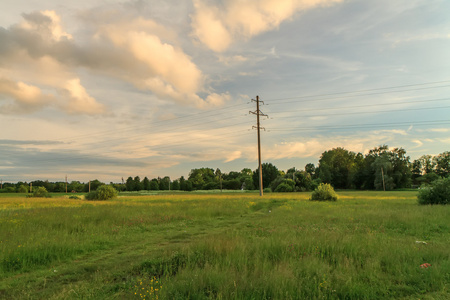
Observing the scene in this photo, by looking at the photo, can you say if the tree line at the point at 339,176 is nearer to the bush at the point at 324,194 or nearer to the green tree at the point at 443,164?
the green tree at the point at 443,164

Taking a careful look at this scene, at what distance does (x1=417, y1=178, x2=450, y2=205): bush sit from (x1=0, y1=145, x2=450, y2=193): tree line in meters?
51.3

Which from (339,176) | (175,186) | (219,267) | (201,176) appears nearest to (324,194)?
(219,267)

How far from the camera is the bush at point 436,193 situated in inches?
1038

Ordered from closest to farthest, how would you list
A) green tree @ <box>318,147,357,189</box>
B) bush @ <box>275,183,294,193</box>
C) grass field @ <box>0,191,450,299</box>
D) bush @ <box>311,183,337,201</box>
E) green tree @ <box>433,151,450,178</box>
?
grass field @ <box>0,191,450,299</box> < bush @ <box>311,183,337,201</box> < bush @ <box>275,183,294,193</box> < green tree @ <box>318,147,357,189</box> < green tree @ <box>433,151,450,178</box>

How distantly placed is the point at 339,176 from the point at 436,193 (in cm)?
8880

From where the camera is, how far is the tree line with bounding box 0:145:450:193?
295ft

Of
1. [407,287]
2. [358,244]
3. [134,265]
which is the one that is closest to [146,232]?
[134,265]

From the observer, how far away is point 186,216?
21.4 m

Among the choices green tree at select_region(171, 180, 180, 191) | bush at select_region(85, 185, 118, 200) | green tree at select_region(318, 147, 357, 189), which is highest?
green tree at select_region(318, 147, 357, 189)

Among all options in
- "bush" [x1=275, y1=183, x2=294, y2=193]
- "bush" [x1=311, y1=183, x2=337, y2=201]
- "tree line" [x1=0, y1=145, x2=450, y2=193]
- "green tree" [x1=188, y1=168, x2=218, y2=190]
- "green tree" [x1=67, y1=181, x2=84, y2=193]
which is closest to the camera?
"bush" [x1=311, y1=183, x2=337, y2=201]

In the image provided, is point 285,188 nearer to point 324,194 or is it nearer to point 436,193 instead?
point 324,194

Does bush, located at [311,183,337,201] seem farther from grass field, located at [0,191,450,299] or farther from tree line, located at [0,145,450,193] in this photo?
tree line, located at [0,145,450,193]

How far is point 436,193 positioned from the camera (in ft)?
88.5

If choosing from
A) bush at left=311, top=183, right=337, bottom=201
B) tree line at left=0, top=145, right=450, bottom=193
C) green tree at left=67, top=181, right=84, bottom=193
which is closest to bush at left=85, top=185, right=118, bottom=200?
bush at left=311, top=183, right=337, bottom=201
